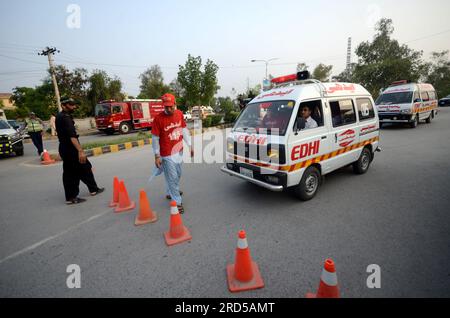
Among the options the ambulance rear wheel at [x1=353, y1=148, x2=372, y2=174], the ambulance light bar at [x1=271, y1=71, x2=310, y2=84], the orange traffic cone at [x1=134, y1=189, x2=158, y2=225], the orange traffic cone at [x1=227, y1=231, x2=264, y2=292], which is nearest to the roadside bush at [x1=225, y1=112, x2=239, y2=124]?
the ambulance light bar at [x1=271, y1=71, x2=310, y2=84]

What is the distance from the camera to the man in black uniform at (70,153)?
4.20 m

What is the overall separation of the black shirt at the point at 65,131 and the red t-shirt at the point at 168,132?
1.92 metres

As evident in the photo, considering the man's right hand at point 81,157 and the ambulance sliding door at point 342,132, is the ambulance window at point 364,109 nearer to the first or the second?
the ambulance sliding door at point 342,132

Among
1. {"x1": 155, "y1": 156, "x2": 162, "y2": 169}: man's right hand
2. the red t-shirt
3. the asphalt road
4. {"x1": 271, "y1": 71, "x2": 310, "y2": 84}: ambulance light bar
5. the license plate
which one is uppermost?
{"x1": 271, "y1": 71, "x2": 310, "y2": 84}: ambulance light bar

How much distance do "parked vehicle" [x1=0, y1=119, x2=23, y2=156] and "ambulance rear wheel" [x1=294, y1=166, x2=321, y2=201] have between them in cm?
1249

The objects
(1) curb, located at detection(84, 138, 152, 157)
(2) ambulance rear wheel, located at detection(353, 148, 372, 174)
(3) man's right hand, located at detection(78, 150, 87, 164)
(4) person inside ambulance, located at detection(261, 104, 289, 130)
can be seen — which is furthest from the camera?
(1) curb, located at detection(84, 138, 152, 157)

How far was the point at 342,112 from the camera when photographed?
4500 millimetres

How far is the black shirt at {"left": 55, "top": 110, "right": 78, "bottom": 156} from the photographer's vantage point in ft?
13.6

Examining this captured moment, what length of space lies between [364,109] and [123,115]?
17.1 m

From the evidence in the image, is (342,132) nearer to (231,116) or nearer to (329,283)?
(329,283)

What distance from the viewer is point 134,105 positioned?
18000mm

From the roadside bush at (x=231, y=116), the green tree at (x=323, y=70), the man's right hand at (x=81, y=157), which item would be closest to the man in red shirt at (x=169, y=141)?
the man's right hand at (x=81, y=157)

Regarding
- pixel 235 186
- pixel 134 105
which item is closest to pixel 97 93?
pixel 134 105

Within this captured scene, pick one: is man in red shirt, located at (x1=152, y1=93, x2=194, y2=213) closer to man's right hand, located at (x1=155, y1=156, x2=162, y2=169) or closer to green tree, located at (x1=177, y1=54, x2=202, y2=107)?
man's right hand, located at (x1=155, y1=156, x2=162, y2=169)
